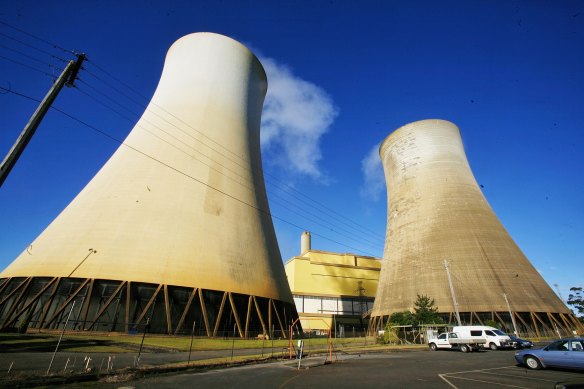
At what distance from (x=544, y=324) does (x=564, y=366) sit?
818 inches

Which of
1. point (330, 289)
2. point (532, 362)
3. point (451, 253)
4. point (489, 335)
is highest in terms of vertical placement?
point (451, 253)

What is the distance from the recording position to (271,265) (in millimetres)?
19859

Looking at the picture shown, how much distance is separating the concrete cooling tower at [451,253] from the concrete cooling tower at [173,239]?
12.3m

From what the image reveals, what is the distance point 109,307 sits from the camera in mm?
14305

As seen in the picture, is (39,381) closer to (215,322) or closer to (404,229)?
(215,322)

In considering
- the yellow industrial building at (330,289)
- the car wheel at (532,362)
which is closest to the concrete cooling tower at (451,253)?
the car wheel at (532,362)

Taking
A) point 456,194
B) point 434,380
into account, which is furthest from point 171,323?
point 456,194

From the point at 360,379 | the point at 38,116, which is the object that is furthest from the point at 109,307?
the point at 360,379

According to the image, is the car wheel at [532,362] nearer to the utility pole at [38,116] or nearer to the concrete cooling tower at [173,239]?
the concrete cooling tower at [173,239]

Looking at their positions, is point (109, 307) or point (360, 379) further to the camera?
point (109, 307)

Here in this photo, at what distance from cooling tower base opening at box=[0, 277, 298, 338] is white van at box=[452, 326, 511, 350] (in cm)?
1181

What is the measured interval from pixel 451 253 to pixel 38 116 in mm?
27179

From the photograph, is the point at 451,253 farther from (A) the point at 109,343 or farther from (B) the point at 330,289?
(A) the point at 109,343

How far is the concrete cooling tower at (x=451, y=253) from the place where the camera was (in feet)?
78.9
